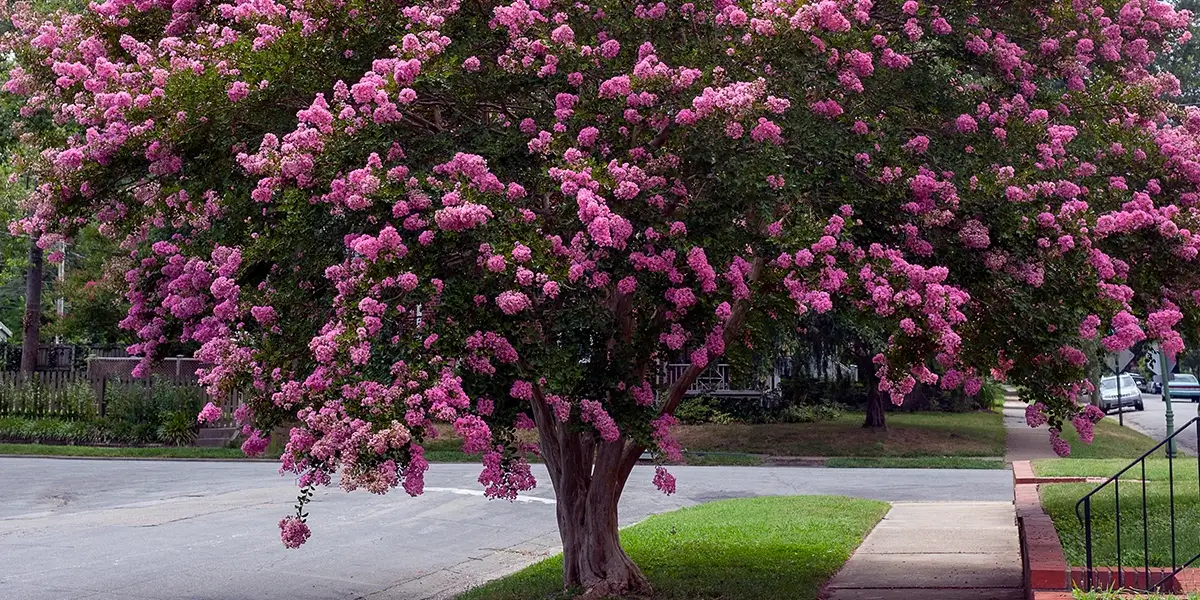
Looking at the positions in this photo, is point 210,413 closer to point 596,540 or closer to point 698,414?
point 596,540

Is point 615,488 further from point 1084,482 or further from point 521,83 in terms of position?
point 1084,482

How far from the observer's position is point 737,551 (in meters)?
12.9

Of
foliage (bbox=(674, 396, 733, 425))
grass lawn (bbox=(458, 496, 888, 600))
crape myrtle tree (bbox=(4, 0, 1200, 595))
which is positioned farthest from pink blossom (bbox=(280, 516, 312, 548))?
foliage (bbox=(674, 396, 733, 425))

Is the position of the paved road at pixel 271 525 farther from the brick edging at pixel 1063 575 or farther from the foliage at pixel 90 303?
the brick edging at pixel 1063 575

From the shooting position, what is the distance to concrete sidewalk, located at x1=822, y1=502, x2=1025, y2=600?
10.6m

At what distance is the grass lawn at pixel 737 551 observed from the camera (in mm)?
10727

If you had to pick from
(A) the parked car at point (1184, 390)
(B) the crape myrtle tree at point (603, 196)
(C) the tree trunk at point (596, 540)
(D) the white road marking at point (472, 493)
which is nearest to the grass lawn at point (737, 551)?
(C) the tree trunk at point (596, 540)

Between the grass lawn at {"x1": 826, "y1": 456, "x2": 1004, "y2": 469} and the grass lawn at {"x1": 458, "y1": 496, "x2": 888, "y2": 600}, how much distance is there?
8379 millimetres


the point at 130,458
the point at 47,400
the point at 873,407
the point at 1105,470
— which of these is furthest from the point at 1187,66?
the point at 47,400

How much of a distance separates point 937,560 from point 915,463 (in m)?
14.4

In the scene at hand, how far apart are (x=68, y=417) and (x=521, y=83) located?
24.0m

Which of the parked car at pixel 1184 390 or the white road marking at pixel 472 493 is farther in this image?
the parked car at pixel 1184 390

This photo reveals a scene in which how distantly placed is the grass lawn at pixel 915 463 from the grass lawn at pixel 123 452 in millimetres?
12215

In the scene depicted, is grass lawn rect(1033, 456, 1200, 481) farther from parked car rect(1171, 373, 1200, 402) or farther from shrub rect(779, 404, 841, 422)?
parked car rect(1171, 373, 1200, 402)
